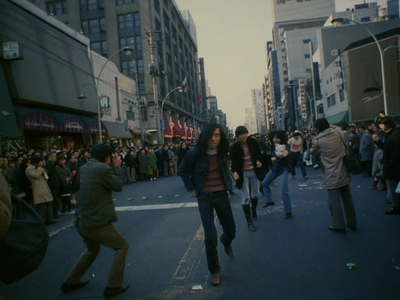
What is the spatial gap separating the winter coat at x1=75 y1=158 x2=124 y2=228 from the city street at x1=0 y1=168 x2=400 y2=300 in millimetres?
859

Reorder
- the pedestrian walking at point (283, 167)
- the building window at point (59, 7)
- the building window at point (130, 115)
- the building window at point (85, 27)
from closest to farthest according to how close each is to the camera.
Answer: the pedestrian walking at point (283, 167) < the building window at point (130, 115) < the building window at point (59, 7) < the building window at point (85, 27)

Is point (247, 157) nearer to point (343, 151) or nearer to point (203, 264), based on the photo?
point (343, 151)

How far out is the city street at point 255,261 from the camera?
3.59 metres

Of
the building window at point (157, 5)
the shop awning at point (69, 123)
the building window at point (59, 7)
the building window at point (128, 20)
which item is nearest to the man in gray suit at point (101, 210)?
the shop awning at point (69, 123)

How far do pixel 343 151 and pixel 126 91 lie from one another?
3360 cm

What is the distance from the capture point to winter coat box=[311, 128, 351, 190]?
5551mm

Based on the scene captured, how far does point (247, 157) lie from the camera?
6.43 meters

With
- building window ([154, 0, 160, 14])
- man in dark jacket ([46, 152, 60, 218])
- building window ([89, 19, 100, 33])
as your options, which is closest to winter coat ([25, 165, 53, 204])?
man in dark jacket ([46, 152, 60, 218])

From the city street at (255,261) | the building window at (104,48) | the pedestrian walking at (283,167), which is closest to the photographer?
the city street at (255,261)

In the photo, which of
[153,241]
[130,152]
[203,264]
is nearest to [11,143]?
[130,152]

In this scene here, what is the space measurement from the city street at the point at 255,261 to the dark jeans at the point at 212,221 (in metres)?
0.27

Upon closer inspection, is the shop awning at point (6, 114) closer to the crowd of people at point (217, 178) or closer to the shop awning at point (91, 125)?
the crowd of people at point (217, 178)

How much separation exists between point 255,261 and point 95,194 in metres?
2.26

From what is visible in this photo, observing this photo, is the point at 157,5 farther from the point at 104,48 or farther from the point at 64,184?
the point at 64,184
